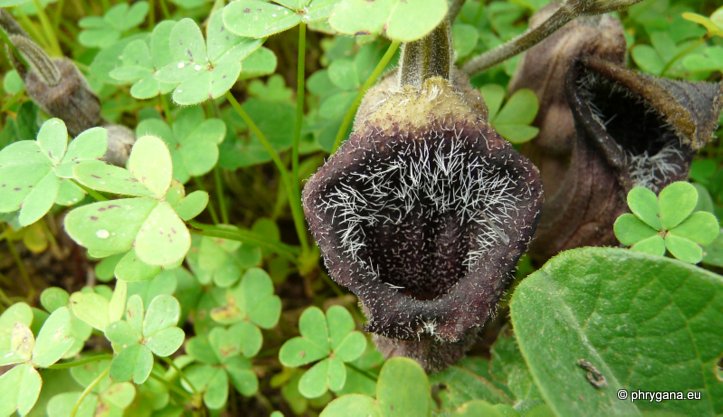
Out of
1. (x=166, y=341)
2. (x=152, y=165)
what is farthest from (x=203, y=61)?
(x=166, y=341)

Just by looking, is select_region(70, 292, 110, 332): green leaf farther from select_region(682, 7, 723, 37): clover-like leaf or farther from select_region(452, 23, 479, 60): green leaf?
select_region(682, 7, 723, 37): clover-like leaf

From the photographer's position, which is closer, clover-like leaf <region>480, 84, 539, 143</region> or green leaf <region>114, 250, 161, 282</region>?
green leaf <region>114, 250, 161, 282</region>

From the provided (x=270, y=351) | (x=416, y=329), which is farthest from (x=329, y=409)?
(x=270, y=351)

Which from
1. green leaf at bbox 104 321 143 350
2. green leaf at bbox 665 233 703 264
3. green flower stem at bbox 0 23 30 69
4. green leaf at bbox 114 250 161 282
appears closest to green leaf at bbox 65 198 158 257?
green leaf at bbox 114 250 161 282

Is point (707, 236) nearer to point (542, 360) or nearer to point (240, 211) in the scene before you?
point (542, 360)

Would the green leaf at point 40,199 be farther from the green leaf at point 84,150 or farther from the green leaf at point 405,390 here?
the green leaf at point 405,390

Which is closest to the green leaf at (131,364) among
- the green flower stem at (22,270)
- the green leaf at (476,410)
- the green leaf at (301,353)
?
the green leaf at (301,353)
